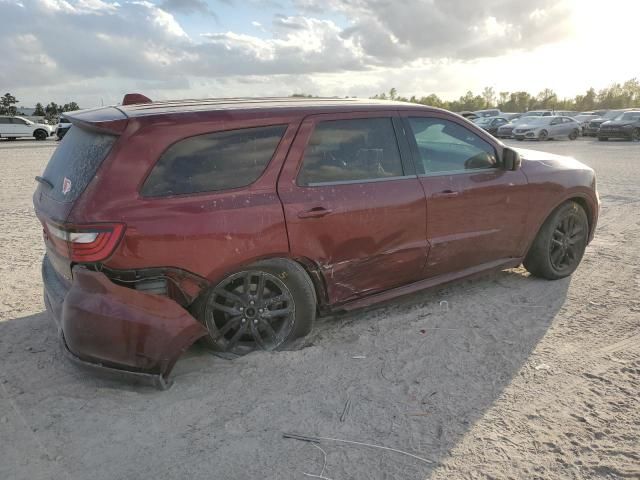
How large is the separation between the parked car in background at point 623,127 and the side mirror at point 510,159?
91.4ft

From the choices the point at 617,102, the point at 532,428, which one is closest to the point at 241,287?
the point at 532,428

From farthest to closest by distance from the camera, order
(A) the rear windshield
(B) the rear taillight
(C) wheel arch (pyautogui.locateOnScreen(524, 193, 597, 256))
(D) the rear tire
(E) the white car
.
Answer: (D) the rear tire
(E) the white car
(C) wheel arch (pyautogui.locateOnScreen(524, 193, 597, 256))
(A) the rear windshield
(B) the rear taillight

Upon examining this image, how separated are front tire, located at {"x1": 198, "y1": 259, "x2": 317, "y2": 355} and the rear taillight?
681 millimetres

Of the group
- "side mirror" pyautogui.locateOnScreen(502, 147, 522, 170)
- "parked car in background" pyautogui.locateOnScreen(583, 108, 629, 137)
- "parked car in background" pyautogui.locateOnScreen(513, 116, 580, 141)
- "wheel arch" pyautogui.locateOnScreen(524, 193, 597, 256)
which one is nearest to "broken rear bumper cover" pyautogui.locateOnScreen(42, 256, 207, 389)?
"side mirror" pyautogui.locateOnScreen(502, 147, 522, 170)

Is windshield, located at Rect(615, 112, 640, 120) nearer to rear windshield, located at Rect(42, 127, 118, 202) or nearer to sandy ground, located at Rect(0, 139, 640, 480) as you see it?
sandy ground, located at Rect(0, 139, 640, 480)

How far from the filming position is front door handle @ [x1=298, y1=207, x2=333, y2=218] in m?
3.55

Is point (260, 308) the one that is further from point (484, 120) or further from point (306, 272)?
point (484, 120)

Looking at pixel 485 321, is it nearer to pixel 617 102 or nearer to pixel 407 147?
pixel 407 147

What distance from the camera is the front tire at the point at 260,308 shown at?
348 cm

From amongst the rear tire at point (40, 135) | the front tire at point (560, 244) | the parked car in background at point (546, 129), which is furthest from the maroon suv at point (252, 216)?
the rear tire at point (40, 135)

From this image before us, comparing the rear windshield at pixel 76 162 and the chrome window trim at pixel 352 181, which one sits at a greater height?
the rear windshield at pixel 76 162

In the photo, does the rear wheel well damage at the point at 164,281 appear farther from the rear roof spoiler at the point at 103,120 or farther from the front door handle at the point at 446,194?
the front door handle at the point at 446,194

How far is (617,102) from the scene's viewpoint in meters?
66.6

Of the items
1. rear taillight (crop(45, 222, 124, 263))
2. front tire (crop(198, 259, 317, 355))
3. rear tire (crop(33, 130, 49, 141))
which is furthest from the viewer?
rear tire (crop(33, 130, 49, 141))
